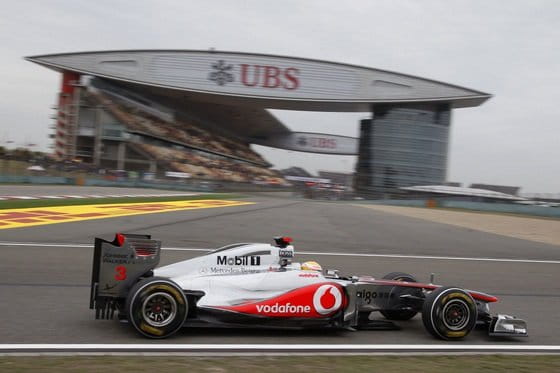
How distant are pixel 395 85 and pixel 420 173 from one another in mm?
11961

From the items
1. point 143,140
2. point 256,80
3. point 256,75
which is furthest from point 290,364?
point 256,75

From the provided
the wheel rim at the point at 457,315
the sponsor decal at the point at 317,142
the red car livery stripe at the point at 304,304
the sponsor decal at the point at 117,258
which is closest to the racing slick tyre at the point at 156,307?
the sponsor decal at the point at 117,258

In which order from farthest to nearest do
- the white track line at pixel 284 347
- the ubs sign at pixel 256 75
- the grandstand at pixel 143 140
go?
the ubs sign at pixel 256 75
the grandstand at pixel 143 140
the white track line at pixel 284 347

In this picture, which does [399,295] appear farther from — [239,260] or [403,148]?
[403,148]

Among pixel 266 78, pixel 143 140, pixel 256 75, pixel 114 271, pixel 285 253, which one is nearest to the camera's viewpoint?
pixel 114 271

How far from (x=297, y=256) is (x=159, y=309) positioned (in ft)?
22.9

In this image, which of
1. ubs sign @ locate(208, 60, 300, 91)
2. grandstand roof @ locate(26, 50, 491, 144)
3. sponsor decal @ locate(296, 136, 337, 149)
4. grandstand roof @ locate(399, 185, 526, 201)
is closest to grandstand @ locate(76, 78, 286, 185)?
grandstand roof @ locate(26, 50, 491, 144)

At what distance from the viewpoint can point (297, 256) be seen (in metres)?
12.0

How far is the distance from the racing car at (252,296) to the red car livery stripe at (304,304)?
10 millimetres

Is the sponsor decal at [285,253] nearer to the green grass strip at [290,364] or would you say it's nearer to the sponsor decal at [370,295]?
the sponsor decal at [370,295]

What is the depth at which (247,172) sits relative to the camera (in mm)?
73250

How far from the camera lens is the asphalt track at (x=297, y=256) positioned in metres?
5.51

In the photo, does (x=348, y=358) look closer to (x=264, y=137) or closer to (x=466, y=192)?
(x=466, y=192)

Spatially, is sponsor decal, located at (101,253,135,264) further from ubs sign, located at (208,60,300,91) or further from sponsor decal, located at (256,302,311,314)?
ubs sign, located at (208,60,300,91)
